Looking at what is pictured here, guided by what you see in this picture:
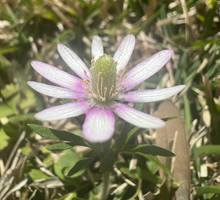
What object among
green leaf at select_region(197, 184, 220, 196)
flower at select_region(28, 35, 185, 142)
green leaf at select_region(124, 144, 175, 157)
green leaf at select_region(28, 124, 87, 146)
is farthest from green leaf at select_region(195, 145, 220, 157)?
green leaf at select_region(28, 124, 87, 146)

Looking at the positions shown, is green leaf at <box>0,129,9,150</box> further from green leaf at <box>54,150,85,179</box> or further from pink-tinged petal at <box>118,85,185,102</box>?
pink-tinged petal at <box>118,85,185,102</box>

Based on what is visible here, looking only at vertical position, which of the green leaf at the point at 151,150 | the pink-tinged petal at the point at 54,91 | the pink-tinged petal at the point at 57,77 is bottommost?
the green leaf at the point at 151,150

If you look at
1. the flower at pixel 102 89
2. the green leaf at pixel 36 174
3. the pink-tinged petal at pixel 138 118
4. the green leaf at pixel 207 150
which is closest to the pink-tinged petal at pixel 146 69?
the flower at pixel 102 89

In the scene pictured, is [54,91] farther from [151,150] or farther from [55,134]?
[151,150]

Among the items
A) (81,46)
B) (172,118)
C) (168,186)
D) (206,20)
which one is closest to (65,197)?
(168,186)

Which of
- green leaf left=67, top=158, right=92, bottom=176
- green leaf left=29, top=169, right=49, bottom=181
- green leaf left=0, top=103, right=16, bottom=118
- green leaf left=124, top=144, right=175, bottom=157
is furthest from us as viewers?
green leaf left=0, top=103, right=16, bottom=118

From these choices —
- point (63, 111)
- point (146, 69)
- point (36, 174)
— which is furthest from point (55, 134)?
point (146, 69)

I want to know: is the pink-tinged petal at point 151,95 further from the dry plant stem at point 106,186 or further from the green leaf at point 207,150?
the green leaf at point 207,150
